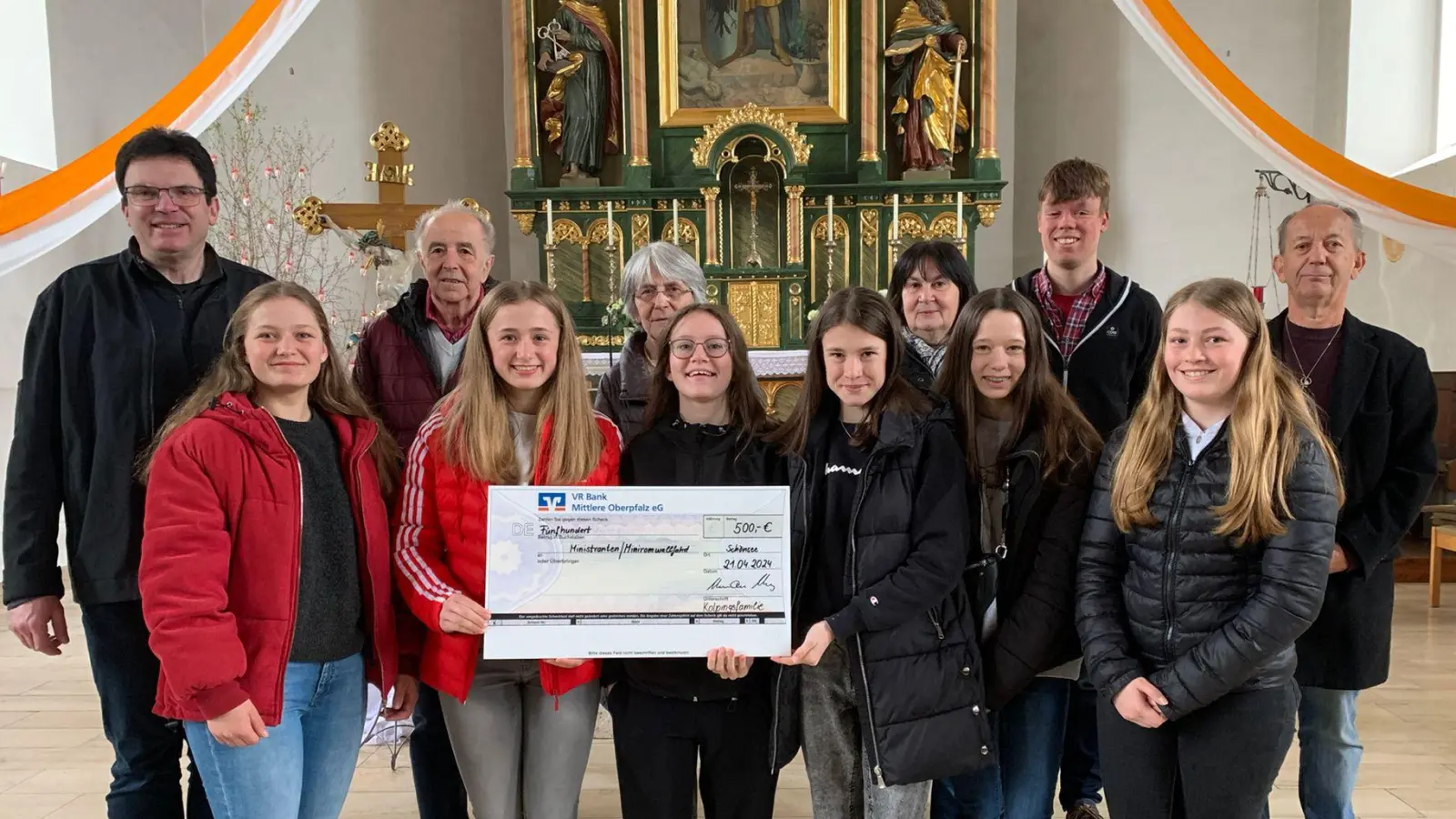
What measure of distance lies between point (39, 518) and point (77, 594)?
185mm

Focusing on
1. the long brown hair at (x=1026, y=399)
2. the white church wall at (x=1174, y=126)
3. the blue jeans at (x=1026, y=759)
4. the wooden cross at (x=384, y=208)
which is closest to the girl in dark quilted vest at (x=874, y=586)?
the long brown hair at (x=1026, y=399)

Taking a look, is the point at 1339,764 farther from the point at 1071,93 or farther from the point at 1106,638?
the point at 1071,93

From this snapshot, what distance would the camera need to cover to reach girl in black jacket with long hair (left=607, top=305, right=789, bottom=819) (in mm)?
2051

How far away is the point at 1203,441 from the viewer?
74.2 inches

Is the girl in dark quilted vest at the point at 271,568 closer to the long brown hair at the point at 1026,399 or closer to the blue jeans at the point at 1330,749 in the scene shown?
the long brown hair at the point at 1026,399

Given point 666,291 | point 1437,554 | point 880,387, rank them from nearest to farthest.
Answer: point 880,387 → point 666,291 → point 1437,554

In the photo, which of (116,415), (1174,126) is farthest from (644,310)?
(1174,126)

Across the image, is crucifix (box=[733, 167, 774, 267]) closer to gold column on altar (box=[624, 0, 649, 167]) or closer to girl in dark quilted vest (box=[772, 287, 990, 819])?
gold column on altar (box=[624, 0, 649, 167])

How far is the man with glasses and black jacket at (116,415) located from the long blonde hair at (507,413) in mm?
600

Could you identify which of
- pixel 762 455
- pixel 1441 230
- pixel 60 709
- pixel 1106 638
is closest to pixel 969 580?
pixel 1106 638

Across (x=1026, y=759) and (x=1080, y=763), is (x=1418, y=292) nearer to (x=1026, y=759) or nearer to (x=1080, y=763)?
(x=1080, y=763)

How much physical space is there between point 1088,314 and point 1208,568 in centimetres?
94

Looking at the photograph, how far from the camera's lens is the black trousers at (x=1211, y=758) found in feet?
6.03

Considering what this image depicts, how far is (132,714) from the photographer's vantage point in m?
2.13
